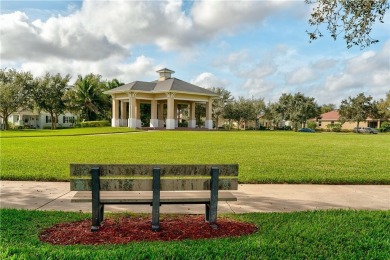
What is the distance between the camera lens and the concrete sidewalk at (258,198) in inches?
237

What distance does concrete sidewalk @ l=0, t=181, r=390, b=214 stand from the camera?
601 cm

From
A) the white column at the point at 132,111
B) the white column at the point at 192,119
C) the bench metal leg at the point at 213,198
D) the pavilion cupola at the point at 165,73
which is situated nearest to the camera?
the bench metal leg at the point at 213,198

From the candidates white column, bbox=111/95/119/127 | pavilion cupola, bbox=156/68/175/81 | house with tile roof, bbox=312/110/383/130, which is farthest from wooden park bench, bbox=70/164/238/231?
house with tile roof, bbox=312/110/383/130

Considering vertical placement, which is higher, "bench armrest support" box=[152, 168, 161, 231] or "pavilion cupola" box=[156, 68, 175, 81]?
"pavilion cupola" box=[156, 68, 175, 81]

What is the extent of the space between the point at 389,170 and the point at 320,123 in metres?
75.7

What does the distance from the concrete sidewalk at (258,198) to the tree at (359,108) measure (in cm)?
6404

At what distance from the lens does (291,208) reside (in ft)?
20.2

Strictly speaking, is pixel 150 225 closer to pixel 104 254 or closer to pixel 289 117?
pixel 104 254

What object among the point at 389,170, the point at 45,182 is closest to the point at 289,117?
the point at 389,170

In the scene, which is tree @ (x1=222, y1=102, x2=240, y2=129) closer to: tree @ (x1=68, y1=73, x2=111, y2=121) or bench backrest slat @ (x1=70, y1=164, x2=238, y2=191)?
tree @ (x1=68, y1=73, x2=111, y2=121)

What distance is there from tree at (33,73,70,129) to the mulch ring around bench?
51.6 meters

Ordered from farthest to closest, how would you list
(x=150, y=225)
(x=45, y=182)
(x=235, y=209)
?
(x=45, y=182)
(x=235, y=209)
(x=150, y=225)

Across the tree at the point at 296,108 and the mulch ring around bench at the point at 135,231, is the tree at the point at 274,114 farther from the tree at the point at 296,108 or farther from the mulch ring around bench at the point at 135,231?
the mulch ring around bench at the point at 135,231

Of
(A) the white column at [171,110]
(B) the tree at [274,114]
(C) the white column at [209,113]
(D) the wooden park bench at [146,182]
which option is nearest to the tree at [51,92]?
(A) the white column at [171,110]
